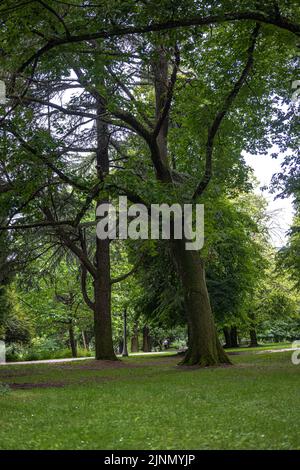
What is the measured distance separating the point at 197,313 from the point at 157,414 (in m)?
11.4

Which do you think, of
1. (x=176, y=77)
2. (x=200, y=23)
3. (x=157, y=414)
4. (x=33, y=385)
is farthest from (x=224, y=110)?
(x=157, y=414)

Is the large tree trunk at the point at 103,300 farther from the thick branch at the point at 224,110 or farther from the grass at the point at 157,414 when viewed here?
the grass at the point at 157,414

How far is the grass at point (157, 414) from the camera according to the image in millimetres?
6539

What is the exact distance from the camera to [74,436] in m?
6.90

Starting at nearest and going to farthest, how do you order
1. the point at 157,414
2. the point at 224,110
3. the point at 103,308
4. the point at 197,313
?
the point at 157,414
the point at 224,110
the point at 197,313
the point at 103,308

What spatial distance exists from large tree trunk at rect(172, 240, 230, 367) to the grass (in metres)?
5.23

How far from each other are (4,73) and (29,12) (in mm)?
3708

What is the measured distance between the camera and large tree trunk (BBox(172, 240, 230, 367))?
19.7 meters

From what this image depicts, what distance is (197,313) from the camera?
1986 cm

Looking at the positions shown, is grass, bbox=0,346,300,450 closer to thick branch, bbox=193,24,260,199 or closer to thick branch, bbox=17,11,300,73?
thick branch, bbox=17,11,300,73

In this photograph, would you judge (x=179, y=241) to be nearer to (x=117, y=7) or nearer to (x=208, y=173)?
(x=208, y=173)

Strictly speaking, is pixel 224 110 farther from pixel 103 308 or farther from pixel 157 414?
pixel 103 308

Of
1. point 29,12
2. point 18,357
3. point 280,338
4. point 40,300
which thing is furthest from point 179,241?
point 280,338

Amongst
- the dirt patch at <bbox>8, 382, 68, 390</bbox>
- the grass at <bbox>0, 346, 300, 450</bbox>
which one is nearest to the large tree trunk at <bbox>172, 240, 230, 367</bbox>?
the grass at <bbox>0, 346, 300, 450</bbox>
